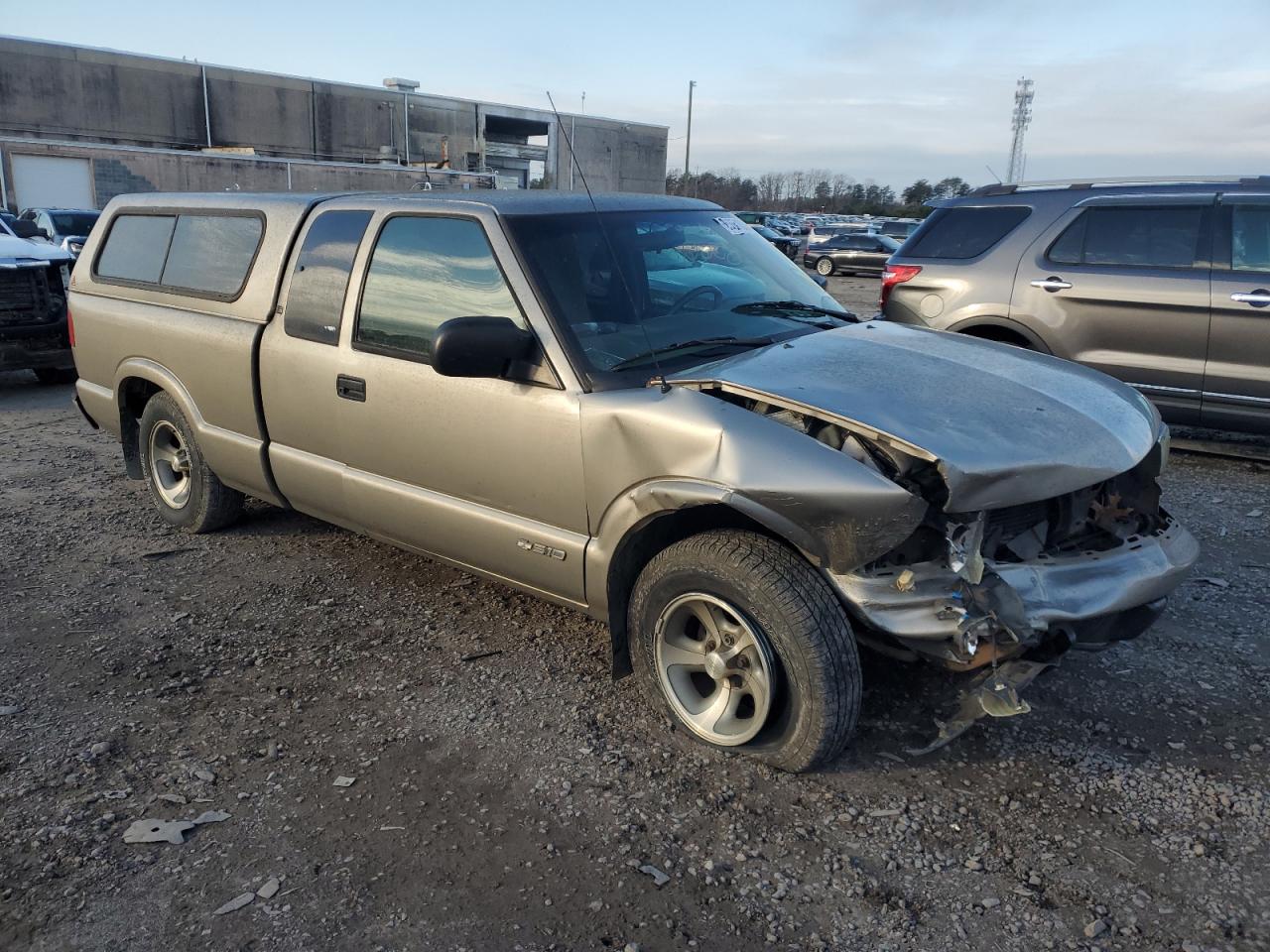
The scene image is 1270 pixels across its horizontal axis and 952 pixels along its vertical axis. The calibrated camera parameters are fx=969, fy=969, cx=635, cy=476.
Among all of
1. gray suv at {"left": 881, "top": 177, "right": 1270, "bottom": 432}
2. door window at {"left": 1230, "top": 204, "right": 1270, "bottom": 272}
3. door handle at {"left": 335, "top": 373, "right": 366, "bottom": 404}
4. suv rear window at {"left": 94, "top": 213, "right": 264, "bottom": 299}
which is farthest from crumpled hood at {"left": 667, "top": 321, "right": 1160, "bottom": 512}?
door window at {"left": 1230, "top": 204, "right": 1270, "bottom": 272}

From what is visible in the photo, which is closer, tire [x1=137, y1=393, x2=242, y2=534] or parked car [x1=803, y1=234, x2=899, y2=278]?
tire [x1=137, y1=393, x2=242, y2=534]

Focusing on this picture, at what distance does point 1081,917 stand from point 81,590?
4477 millimetres

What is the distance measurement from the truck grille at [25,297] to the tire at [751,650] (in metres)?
8.50

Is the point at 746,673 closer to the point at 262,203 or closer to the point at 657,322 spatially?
the point at 657,322

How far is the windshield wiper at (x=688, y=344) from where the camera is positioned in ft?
11.6

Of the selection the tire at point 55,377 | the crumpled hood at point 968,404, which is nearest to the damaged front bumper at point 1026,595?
the crumpled hood at point 968,404

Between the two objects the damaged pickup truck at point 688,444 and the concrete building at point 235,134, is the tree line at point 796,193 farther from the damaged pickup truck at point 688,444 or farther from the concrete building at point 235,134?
the damaged pickup truck at point 688,444

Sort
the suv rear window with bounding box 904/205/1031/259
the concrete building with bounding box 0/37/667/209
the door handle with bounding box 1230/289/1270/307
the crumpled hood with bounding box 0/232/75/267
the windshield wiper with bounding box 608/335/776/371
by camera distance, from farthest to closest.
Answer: the concrete building with bounding box 0/37/667/209, the crumpled hood with bounding box 0/232/75/267, the suv rear window with bounding box 904/205/1031/259, the door handle with bounding box 1230/289/1270/307, the windshield wiper with bounding box 608/335/776/371

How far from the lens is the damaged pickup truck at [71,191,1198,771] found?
294cm

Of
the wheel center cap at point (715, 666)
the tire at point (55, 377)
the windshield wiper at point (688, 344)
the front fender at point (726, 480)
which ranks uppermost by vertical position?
the windshield wiper at point (688, 344)

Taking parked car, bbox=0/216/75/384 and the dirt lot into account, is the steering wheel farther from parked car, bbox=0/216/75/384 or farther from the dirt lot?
parked car, bbox=0/216/75/384

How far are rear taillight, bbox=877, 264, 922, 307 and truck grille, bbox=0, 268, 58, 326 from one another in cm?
787

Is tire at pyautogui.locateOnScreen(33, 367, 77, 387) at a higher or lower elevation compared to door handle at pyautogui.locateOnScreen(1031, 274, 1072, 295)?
lower

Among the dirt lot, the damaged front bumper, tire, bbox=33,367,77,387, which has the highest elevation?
the damaged front bumper
